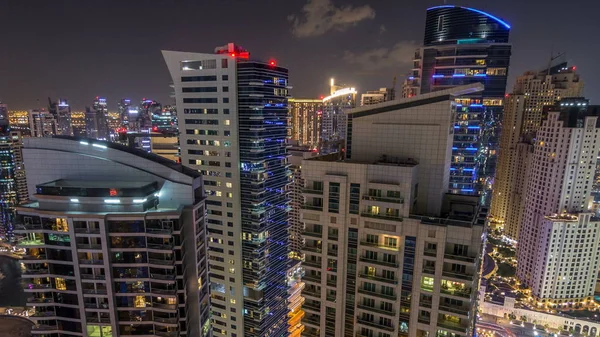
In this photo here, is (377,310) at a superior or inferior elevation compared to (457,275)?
inferior

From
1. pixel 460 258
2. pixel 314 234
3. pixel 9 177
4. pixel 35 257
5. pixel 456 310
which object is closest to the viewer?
pixel 460 258

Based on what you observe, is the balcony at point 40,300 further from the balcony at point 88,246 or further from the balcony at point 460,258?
the balcony at point 460,258

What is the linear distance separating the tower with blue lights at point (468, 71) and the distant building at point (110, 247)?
3167 inches

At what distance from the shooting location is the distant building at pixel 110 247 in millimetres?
34281

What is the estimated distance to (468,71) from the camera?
8975 cm

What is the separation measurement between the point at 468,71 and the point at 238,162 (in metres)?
69.8

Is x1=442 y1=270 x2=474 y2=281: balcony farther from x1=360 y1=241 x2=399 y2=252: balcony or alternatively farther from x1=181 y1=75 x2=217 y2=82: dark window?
x1=181 y1=75 x2=217 y2=82: dark window

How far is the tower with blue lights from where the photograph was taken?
89.3 metres

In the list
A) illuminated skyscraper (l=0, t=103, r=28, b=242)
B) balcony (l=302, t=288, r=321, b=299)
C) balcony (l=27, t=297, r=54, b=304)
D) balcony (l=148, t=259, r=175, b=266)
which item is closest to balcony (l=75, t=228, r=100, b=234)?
balcony (l=148, t=259, r=175, b=266)

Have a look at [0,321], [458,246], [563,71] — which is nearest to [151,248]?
[458,246]

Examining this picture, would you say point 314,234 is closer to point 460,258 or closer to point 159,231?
point 460,258

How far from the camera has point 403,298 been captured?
113ft

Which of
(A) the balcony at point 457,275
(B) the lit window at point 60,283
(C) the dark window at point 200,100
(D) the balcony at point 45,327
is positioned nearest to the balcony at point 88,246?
(B) the lit window at point 60,283

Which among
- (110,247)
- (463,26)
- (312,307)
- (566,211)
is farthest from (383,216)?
(566,211)
